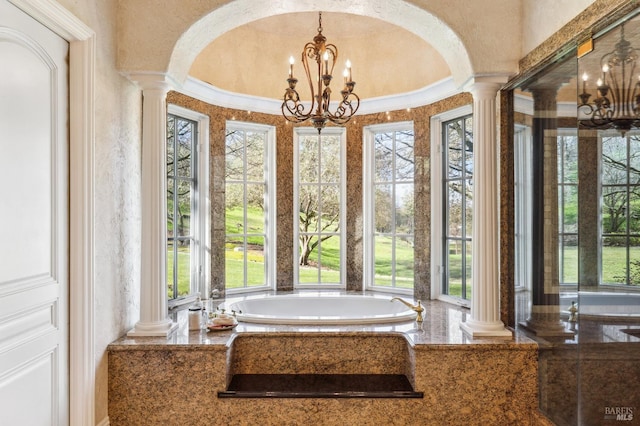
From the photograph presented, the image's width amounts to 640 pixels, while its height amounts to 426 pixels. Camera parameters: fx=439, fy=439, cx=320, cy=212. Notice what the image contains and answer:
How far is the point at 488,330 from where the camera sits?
2689mm

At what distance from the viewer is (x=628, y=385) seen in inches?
71.2

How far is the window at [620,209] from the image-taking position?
69.0 inches

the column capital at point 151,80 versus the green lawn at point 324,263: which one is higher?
the column capital at point 151,80

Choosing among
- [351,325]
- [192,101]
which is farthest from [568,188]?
[192,101]

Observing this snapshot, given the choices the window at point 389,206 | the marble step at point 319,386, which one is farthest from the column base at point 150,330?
the window at point 389,206

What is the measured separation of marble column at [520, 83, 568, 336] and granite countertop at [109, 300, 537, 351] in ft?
0.67

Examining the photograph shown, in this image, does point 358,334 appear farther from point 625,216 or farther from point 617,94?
point 617,94

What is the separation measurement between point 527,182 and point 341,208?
2041mm

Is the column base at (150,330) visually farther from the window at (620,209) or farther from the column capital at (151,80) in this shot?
the window at (620,209)

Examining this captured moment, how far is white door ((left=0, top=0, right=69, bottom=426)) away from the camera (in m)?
1.75

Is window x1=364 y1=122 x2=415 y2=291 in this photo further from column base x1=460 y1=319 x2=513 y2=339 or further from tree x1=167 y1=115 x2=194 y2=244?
tree x1=167 y1=115 x2=194 y2=244

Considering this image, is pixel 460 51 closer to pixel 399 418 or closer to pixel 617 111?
pixel 617 111

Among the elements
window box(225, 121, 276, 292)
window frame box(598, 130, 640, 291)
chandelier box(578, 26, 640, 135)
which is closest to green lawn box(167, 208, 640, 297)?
window box(225, 121, 276, 292)

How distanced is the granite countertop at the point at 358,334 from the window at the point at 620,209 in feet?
2.85
